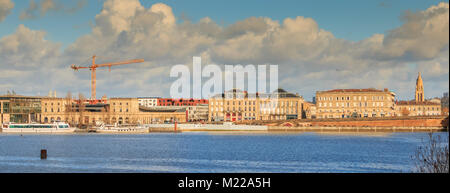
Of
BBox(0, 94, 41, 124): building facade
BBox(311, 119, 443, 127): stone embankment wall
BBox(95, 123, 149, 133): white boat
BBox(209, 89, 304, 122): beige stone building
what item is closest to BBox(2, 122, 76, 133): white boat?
BBox(95, 123, 149, 133): white boat

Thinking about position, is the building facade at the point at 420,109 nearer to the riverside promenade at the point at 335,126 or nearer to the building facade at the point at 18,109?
the riverside promenade at the point at 335,126

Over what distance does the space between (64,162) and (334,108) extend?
4354 inches

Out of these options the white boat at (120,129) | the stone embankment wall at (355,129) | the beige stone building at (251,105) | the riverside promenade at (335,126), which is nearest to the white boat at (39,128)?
the white boat at (120,129)

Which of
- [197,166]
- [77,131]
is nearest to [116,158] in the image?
[197,166]

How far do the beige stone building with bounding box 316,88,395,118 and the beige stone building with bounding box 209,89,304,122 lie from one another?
→ 22.3ft

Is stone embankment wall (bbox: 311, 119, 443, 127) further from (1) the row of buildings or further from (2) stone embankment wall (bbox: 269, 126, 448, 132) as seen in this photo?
(1) the row of buildings

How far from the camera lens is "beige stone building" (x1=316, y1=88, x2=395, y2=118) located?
148 m

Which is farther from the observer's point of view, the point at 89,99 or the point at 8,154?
the point at 89,99

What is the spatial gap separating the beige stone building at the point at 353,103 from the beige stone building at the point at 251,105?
6.81 m

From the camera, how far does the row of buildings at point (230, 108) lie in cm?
14825

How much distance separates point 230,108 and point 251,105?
5.52 m
